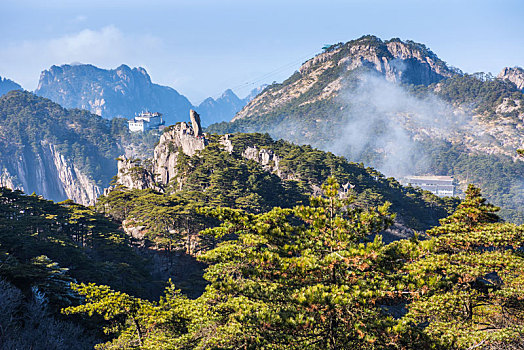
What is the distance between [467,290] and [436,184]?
122 meters

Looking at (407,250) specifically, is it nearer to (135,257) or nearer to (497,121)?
(135,257)

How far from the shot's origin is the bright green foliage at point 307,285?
8148 millimetres

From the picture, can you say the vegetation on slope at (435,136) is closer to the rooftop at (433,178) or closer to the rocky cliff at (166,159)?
the rooftop at (433,178)

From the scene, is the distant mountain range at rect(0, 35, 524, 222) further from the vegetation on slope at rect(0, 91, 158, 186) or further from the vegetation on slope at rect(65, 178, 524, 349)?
the vegetation on slope at rect(65, 178, 524, 349)

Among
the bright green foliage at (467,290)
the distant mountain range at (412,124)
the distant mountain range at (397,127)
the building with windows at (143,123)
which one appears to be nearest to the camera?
the bright green foliage at (467,290)

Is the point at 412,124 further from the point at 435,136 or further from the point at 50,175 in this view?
the point at 50,175

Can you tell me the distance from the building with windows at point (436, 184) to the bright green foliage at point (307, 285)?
10996 cm

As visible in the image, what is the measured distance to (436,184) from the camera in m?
119

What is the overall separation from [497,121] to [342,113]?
71.4 m

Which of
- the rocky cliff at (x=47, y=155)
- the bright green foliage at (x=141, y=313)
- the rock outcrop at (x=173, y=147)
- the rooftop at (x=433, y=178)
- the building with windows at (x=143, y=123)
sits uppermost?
the building with windows at (x=143, y=123)

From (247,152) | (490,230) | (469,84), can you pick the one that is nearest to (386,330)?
(490,230)

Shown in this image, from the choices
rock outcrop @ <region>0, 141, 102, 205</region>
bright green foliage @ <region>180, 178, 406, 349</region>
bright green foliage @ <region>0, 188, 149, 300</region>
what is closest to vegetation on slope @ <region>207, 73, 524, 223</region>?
rock outcrop @ <region>0, 141, 102, 205</region>

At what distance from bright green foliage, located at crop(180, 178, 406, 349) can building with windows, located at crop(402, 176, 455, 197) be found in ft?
361

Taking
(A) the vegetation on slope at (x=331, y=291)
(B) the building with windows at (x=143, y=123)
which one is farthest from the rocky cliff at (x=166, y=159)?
(B) the building with windows at (x=143, y=123)
